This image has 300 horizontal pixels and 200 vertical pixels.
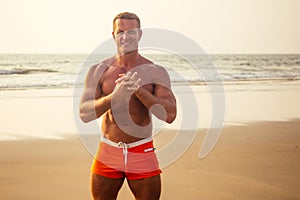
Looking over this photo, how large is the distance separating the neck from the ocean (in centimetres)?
599

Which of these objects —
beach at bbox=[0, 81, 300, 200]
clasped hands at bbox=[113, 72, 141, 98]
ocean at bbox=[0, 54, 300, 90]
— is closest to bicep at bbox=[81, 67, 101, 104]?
clasped hands at bbox=[113, 72, 141, 98]

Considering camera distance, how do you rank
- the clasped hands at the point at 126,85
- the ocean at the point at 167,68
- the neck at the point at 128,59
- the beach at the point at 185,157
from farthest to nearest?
1. the ocean at the point at 167,68
2. the beach at the point at 185,157
3. the neck at the point at 128,59
4. the clasped hands at the point at 126,85

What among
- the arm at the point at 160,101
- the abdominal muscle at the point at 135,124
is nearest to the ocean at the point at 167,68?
the abdominal muscle at the point at 135,124

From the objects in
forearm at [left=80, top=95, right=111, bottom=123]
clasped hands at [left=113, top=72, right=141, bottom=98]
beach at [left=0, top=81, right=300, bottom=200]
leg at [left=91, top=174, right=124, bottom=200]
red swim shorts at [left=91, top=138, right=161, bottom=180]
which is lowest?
beach at [left=0, top=81, right=300, bottom=200]

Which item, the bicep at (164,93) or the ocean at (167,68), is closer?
the bicep at (164,93)

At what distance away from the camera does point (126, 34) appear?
134 centimetres

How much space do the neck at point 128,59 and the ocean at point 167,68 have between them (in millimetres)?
5991

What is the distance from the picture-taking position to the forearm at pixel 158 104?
4.24 feet

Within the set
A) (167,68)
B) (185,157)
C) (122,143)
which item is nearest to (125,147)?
(122,143)

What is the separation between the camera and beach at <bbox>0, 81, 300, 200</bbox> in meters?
2.86

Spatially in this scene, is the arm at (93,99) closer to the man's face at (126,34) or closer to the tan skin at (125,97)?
the tan skin at (125,97)

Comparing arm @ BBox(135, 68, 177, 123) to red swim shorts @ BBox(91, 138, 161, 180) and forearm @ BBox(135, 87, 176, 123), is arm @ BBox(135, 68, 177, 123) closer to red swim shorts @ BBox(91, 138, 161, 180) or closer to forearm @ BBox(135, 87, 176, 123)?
forearm @ BBox(135, 87, 176, 123)

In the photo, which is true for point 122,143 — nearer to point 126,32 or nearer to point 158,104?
point 158,104

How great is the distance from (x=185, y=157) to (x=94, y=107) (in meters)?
2.31
